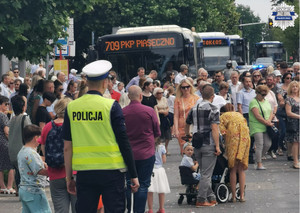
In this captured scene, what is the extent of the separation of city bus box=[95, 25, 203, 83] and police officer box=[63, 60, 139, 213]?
17.6 metres

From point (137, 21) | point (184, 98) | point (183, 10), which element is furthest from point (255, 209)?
point (183, 10)

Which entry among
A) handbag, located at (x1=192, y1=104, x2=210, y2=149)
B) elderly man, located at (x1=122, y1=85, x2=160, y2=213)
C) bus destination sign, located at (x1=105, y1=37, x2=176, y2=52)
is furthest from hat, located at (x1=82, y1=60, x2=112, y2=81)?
bus destination sign, located at (x1=105, y1=37, x2=176, y2=52)

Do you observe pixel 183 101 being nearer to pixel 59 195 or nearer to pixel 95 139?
pixel 59 195

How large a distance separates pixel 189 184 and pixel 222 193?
1.71 feet

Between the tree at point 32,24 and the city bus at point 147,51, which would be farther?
the city bus at point 147,51

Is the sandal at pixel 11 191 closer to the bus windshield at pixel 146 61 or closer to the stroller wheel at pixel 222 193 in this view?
the stroller wheel at pixel 222 193

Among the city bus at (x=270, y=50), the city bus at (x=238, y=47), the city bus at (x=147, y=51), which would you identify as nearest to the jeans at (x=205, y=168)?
the city bus at (x=147, y=51)

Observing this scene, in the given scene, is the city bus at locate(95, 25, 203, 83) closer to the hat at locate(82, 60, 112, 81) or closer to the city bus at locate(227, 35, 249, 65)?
the hat at locate(82, 60, 112, 81)

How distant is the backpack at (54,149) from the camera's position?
29.4ft

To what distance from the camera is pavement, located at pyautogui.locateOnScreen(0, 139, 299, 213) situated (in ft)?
39.1

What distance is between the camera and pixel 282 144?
19.5m

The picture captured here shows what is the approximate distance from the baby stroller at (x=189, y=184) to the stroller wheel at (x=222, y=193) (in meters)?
0.31

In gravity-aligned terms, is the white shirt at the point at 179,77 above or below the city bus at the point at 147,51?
below

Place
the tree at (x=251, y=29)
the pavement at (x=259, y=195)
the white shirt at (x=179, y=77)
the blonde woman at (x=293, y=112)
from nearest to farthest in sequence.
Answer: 1. the pavement at (x=259, y=195)
2. the blonde woman at (x=293, y=112)
3. the white shirt at (x=179, y=77)
4. the tree at (x=251, y=29)
